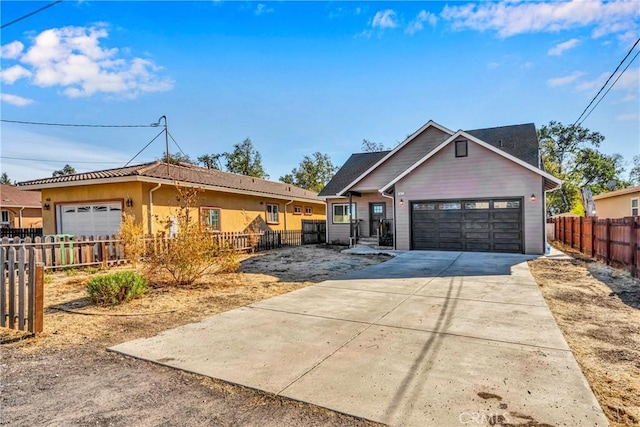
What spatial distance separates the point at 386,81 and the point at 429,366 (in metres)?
13.5

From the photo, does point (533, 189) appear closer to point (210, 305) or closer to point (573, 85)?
point (573, 85)

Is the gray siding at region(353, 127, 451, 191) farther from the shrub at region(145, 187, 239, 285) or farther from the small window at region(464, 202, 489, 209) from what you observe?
the shrub at region(145, 187, 239, 285)

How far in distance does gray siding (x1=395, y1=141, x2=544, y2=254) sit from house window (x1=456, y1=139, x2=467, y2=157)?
163mm

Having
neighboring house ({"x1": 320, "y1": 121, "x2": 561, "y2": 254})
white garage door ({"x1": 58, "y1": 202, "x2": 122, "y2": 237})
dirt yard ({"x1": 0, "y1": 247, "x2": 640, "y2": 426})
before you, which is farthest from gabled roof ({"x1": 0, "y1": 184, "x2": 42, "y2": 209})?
neighboring house ({"x1": 320, "y1": 121, "x2": 561, "y2": 254})

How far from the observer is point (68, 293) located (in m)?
7.11

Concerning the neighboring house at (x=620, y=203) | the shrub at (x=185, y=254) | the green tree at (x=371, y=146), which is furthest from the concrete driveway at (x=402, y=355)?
the green tree at (x=371, y=146)

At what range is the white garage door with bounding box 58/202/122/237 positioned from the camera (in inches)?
539

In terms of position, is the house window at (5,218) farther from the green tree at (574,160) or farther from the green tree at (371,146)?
the green tree at (574,160)

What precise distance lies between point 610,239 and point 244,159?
4067cm

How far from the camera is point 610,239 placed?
10234 millimetres

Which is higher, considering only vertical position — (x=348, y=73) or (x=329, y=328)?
(x=348, y=73)

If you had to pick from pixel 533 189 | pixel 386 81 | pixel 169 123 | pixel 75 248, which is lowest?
pixel 75 248

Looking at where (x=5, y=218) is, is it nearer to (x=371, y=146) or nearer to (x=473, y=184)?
(x=473, y=184)

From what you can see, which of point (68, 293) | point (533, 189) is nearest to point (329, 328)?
point (68, 293)
